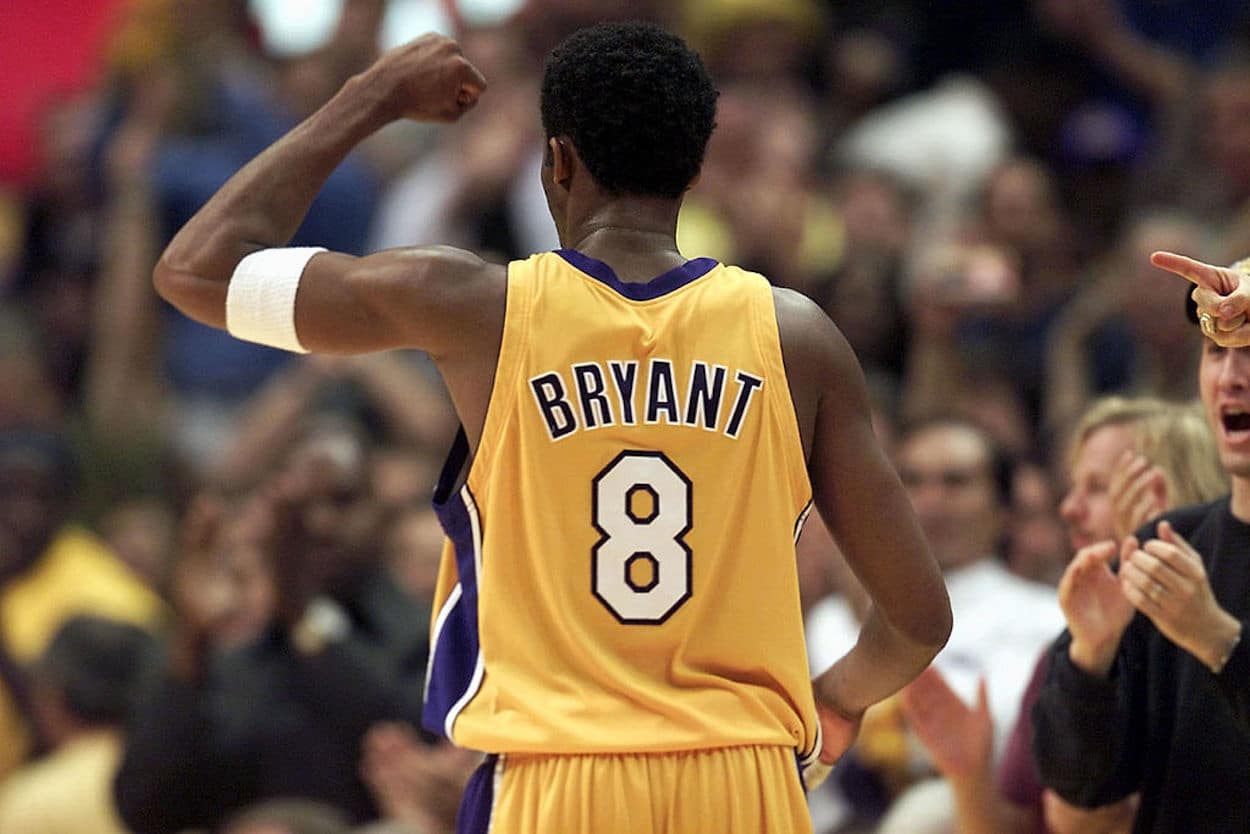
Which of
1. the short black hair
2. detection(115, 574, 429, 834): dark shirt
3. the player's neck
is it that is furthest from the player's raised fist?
detection(115, 574, 429, 834): dark shirt

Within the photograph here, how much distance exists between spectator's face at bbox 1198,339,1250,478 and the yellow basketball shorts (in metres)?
1.23

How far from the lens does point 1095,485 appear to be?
16.4 ft

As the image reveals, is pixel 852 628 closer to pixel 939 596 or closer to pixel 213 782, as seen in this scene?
pixel 213 782

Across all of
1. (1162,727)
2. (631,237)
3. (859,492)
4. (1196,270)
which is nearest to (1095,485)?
(1162,727)

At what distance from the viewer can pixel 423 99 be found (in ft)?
12.5

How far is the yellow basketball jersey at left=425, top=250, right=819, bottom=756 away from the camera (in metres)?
3.38

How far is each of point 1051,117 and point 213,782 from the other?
5.59m

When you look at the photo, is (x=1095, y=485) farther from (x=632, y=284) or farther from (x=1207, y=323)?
(x=632, y=284)

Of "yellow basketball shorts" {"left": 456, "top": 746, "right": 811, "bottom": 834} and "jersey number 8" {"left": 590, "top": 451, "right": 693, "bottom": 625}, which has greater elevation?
"jersey number 8" {"left": 590, "top": 451, "right": 693, "bottom": 625}

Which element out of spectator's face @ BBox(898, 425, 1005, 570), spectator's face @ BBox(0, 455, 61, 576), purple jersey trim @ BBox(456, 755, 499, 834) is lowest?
spectator's face @ BBox(0, 455, 61, 576)

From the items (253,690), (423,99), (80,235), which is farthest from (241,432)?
(423,99)

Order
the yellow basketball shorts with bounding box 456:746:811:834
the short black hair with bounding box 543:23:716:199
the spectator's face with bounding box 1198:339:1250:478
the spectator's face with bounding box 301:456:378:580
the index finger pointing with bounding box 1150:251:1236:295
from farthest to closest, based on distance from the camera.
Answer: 1. the spectator's face with bounding box 301:456:378:580
2. the spectator's face with bounding box 1198:339:1250:478
3. the index finger pointing with bounding box 1150:251:1236:295
4. the short black hair with bounding box 543:23:716:199
5. the yellow basketball shorts with bounding box 456:746:811:834

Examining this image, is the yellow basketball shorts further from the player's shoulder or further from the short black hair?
the short black hair

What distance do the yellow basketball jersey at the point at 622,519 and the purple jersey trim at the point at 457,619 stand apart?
5 centimetres
